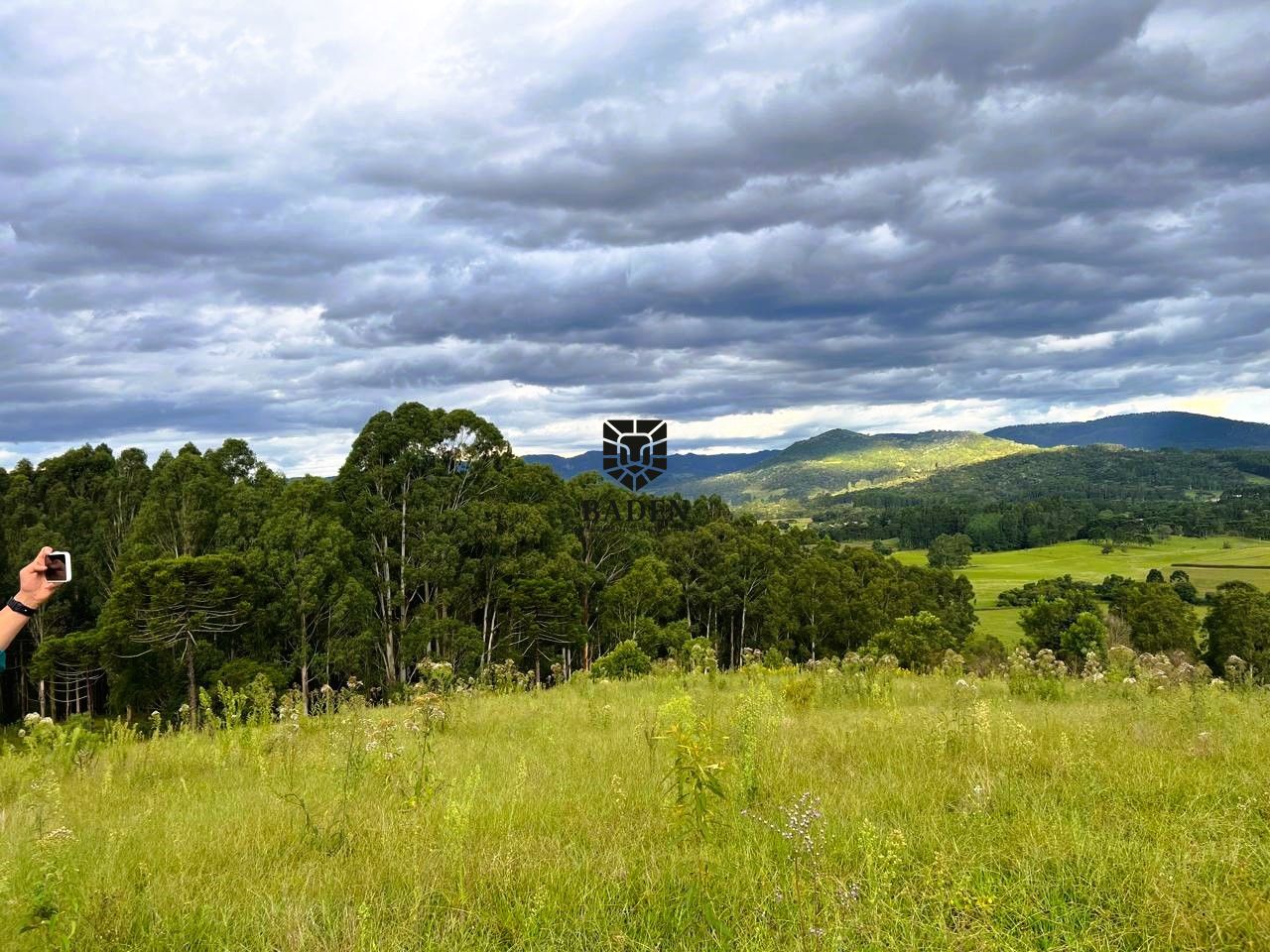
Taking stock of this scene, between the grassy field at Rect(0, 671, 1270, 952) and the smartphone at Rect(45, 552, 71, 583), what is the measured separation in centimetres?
132

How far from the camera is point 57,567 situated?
4.09 meters

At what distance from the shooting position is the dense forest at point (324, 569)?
31.1 metres

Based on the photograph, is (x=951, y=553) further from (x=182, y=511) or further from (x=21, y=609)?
(x=21, y=609)

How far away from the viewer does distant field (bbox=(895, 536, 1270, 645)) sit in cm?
10450

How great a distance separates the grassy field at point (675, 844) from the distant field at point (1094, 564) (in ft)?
274

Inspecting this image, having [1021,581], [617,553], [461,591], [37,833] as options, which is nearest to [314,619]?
[461,591]

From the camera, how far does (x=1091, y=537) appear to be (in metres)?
173

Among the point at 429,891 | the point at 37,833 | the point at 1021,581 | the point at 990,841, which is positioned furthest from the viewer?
the point at 1021,581

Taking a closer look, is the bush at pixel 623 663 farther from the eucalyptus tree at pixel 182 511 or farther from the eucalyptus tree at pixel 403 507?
the eucalyptus tree at pixel 182 511

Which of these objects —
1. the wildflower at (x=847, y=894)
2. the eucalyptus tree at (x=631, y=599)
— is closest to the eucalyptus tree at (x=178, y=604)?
the eucalyptus tree at (x=631, y=599)

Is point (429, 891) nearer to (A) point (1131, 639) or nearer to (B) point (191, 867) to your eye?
(B) point (191, 867)

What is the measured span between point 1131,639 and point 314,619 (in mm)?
61084

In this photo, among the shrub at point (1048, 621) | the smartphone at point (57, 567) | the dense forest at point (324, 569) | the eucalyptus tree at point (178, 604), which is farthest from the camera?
the shrub at point (1048, 621)

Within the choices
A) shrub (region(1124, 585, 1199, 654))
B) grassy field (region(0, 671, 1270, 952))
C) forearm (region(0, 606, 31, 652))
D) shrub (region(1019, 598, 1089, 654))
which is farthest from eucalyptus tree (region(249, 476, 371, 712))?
shrub (region(1124, 585, 1199, 654))
